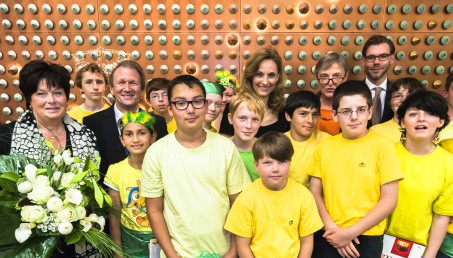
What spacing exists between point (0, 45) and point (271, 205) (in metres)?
4.00

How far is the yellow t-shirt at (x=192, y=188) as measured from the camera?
77.4 inches

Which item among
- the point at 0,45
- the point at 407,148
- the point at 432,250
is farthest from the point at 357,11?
the point at 0,45

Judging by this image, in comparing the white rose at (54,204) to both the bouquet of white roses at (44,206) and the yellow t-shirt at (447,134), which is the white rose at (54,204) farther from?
the yellow t-shirt at (447,134)

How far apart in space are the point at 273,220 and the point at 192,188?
0.53m

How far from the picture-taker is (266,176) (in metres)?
1.97

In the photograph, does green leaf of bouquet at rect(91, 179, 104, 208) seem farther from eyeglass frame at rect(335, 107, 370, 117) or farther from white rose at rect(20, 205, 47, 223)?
eyeglass frame at rect(335, 107, 370, 117)

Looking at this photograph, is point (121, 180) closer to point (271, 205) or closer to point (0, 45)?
point (271, 205)

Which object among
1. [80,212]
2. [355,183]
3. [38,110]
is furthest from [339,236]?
[38,110]

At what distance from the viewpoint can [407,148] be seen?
2.21 meters

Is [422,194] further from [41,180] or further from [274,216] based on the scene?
[41,180]

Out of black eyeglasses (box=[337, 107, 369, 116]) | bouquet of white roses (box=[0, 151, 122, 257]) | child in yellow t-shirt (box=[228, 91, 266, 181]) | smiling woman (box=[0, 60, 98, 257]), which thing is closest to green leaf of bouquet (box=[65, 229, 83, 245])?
bouquet of white roses (box=[0, 151, 122, 257])

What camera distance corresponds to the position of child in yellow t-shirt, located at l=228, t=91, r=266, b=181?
236 cm

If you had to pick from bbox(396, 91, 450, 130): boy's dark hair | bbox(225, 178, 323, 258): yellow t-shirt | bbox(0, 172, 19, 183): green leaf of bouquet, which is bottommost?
bbox(225, 178, 323, 258): yellow t-shirt

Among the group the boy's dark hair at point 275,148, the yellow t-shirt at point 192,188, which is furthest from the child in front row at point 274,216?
the yellow t-shirt at point 192,188
